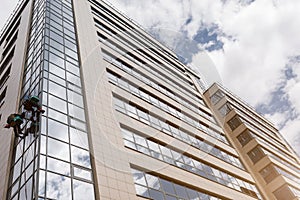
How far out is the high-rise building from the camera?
13.2 metres

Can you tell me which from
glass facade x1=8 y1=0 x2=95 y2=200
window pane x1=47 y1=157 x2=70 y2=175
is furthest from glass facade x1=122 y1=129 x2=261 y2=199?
window pane x1=47 y1=157 x2=70 y2=175

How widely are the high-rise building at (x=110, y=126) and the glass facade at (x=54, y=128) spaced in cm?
6

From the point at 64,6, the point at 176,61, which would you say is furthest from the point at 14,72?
the point at 176,61

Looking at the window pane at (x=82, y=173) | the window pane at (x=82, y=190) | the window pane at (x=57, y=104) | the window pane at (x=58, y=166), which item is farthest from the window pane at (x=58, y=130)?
the window pane at (x=82, y=190)

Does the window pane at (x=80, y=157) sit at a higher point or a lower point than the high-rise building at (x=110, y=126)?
lower

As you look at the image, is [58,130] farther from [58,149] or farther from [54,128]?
[58,149]

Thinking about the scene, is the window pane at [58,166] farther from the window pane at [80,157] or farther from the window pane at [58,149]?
the window pane at [80,157]

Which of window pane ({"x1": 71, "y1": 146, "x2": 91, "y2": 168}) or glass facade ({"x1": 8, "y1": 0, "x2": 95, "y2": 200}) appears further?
window pane ({"x1": 71, "y1": 146, "x2": 91, "y2": 168})

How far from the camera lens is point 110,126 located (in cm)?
1717

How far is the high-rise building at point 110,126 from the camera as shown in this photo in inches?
522

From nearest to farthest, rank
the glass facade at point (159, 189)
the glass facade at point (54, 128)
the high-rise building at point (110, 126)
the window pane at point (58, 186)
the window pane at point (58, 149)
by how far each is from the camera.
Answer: the window pane at point (58, 186) → the glass facade at point (54, 128) → the window pane at point (58, 149) → the high-rise building at point (110, 126) → the glass facade at point (159, 189)

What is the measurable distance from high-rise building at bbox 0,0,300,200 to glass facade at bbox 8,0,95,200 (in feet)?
0.19

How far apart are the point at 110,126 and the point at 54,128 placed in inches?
156

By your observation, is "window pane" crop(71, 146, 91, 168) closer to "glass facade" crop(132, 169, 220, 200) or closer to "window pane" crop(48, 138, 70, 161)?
"window pane" crop(48, 138, 70, 161)
